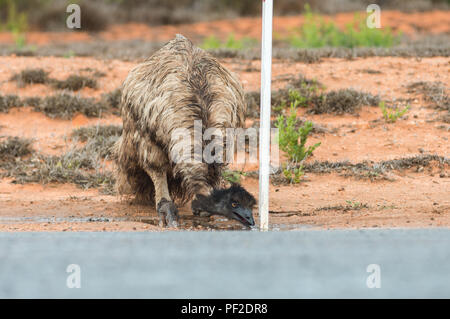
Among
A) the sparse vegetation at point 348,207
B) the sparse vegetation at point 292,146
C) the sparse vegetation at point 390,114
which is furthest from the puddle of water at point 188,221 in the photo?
the sparse vegetation at point 390,114

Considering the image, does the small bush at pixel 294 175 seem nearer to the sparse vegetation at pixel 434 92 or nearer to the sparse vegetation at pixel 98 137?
the sparse vegetation at pixel 98 137

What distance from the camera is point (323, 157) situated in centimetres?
1284

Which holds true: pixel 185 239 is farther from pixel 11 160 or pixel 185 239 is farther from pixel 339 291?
pixel 11 160

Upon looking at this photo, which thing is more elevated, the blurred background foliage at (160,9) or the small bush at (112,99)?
the blurred background foliage at (160,9)

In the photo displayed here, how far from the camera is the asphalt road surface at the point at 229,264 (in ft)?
16.9

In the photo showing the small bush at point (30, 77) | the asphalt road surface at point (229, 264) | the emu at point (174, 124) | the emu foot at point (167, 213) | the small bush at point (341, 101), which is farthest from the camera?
the small bush at point (30, 77)

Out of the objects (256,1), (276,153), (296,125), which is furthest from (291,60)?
(256,1)

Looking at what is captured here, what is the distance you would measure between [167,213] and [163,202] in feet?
0.70

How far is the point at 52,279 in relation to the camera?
5496 millimetres

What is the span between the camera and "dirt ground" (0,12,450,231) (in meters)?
8.92

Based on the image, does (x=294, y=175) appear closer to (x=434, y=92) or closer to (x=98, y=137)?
(x=98, y=137)

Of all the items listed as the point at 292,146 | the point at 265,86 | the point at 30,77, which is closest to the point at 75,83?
the point at 30,77

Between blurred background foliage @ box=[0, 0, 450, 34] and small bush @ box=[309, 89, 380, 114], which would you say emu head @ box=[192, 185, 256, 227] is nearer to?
small bush @ box=[309, 89, 380, 114]

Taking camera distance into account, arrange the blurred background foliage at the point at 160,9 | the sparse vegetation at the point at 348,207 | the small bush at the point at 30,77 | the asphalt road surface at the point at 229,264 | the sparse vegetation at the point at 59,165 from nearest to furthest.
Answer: the asphalt road surface at the point at 229,264, the sparse vegetation at the point at 348,207, the sparse vegetation at the point at 59,165, the small bush at the point at 30,77, the blurred background foliage at the point at 160,9
